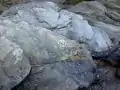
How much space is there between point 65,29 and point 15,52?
1233 millimetres

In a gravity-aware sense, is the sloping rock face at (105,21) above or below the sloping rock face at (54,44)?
below

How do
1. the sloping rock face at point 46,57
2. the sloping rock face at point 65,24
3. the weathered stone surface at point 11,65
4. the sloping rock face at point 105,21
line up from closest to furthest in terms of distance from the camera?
the weathered stone surface at point 11,65 → the sloping rock face at point 46,57 → the sloping rock face at point 105,21 → the sloping rock face at point 65,24

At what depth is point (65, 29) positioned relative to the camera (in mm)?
5066

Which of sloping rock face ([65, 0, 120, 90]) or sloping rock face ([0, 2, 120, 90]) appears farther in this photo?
sloping rock face ([65, 0, 120, 90])

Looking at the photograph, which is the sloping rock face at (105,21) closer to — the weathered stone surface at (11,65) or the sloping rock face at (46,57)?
the sloping rock face at (46,57)

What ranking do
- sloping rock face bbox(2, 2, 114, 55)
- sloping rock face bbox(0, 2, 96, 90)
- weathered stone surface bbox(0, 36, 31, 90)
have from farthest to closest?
sloping rock face bbox(2, 2, 114, 55) → sloping rock face bbox(0, 2, 96, 90) → weathered stone surface bbox(0, 36, 31, 90)

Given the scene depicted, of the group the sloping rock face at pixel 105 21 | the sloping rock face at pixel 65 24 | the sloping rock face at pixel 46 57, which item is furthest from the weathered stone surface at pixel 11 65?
the sloping rock face at pixel 105 21

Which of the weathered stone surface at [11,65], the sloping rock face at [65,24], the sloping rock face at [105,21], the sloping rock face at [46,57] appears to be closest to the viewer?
the weathered stone surface at [11,65]

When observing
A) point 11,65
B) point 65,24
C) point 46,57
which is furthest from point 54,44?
point 11,65

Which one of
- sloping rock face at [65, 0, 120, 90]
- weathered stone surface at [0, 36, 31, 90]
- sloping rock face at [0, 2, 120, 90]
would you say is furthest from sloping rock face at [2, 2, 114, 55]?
weathered stone surface at [0, 36, 31, 90]

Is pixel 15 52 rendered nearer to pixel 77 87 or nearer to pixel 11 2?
pixel 77 87

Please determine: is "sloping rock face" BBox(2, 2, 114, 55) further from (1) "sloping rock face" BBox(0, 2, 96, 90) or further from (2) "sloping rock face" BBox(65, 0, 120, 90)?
(2) "sloping rock face" BBox(65, 0, 120, 90)

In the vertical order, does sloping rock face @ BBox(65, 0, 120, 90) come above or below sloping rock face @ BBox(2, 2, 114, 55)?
below

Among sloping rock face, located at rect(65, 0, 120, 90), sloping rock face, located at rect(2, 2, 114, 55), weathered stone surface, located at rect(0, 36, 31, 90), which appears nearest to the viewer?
weathered stone surface, located at rect(0, 36, 31, 90)
